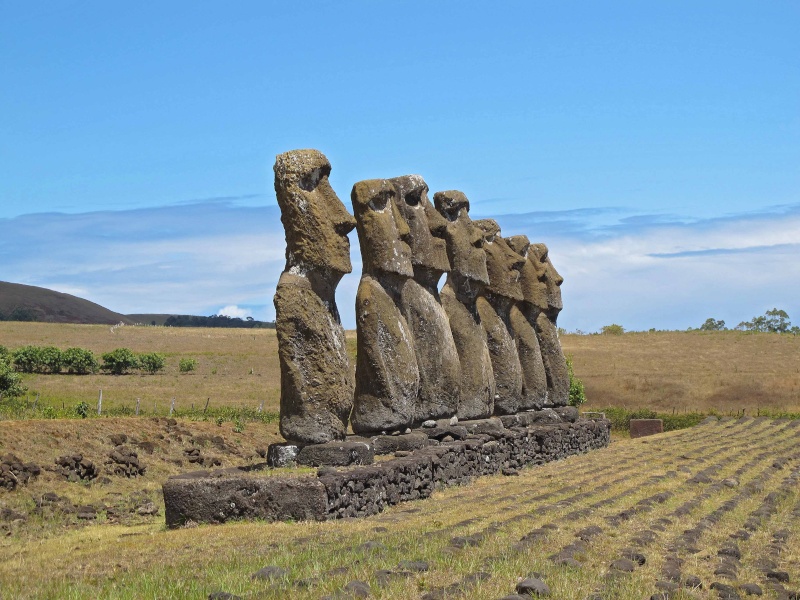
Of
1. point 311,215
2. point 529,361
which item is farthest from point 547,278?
point 311,215

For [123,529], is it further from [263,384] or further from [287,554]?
[263,384]

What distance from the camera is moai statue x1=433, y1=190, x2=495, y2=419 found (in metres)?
20.8

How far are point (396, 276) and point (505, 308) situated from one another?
758 centimetres

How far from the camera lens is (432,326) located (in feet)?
61.8

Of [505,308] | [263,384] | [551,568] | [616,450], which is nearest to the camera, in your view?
[551,568]

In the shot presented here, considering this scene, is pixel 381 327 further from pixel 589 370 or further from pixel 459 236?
pixel 589 370

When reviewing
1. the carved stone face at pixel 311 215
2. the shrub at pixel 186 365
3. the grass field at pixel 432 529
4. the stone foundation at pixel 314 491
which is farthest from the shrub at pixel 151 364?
the carved stone face at pixel 311 215

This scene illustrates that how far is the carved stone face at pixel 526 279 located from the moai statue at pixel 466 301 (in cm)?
476

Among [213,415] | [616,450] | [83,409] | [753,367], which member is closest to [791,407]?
[753,367]

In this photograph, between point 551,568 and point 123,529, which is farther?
point 123,529

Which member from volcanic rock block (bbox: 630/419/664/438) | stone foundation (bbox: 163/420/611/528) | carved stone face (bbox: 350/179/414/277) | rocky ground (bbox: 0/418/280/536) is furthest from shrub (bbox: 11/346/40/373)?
stone foundation (bbox: 163/420/611/528)

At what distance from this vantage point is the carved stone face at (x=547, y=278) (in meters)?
28.0

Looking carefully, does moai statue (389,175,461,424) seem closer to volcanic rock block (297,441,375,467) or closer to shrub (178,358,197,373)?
volcanic rock block (297,441,375,467)

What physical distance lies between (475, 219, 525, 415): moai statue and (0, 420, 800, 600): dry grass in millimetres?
5292
